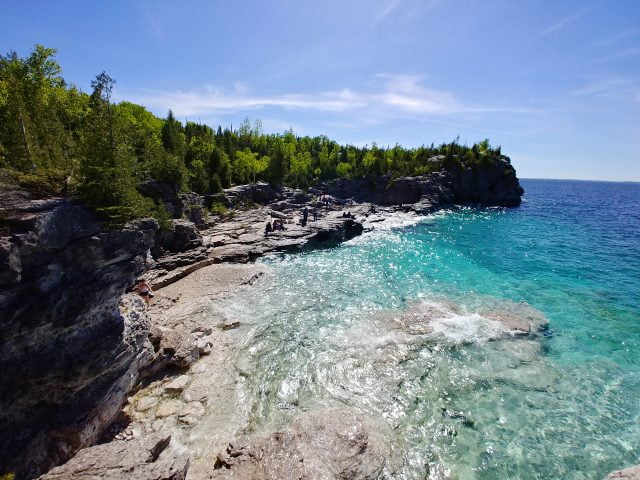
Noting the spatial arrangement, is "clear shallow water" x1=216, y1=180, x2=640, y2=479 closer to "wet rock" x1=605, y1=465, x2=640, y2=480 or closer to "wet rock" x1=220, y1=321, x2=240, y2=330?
"wet rock" x1=220, y1=321, x2=240, y2=330

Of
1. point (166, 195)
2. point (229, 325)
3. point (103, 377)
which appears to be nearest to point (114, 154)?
point (103, 377)

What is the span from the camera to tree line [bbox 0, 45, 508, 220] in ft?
42.5

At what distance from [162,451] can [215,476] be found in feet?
8.69

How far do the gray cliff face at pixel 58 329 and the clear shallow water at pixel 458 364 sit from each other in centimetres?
663

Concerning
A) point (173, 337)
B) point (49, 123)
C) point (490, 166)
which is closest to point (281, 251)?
point (173, 337)

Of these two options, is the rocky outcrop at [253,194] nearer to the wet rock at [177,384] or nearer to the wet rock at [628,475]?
the wet rock at [177,384]

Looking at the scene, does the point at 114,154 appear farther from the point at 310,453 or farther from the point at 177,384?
the point at 310,453

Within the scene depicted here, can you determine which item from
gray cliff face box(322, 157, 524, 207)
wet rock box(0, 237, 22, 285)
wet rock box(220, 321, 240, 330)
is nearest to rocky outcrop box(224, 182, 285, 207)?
gray cliff face box(322, 157, 524, 207)

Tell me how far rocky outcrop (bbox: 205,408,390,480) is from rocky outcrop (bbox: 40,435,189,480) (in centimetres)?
188

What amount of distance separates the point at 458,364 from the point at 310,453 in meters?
11.5

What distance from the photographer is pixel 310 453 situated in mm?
11836

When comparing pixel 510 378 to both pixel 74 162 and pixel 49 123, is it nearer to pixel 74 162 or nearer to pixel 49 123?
pixel 74 162

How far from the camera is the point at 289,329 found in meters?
21.9

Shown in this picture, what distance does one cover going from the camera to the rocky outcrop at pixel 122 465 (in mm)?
9523
